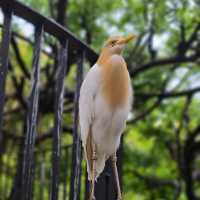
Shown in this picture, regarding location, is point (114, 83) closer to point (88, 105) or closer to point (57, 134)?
point (88, 105)

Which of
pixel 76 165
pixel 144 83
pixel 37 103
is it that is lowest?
pixel 76 165

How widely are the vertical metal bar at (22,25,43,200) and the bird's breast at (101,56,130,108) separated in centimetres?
29

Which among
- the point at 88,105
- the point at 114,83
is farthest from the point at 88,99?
the point at 114,83

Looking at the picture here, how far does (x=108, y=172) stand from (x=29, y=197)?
24.0 inches

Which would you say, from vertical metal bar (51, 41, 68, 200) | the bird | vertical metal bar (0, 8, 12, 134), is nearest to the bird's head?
the bird

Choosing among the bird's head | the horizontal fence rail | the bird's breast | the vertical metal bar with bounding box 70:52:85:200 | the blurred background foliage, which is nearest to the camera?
the horizontal fence rail

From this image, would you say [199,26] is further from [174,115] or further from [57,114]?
[57,114]

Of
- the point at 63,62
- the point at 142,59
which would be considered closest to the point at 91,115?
the point at 63,62

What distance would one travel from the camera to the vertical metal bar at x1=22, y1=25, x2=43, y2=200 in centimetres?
182

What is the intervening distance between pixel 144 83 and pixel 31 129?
21.3 ft

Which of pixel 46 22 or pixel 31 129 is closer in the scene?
pixel 31 129

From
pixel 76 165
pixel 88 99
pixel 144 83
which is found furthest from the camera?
pixel 144 83

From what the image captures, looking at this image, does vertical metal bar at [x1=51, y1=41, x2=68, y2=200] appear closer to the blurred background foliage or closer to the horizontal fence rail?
the horizontal fence rail

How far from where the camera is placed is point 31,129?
6.22 feet
